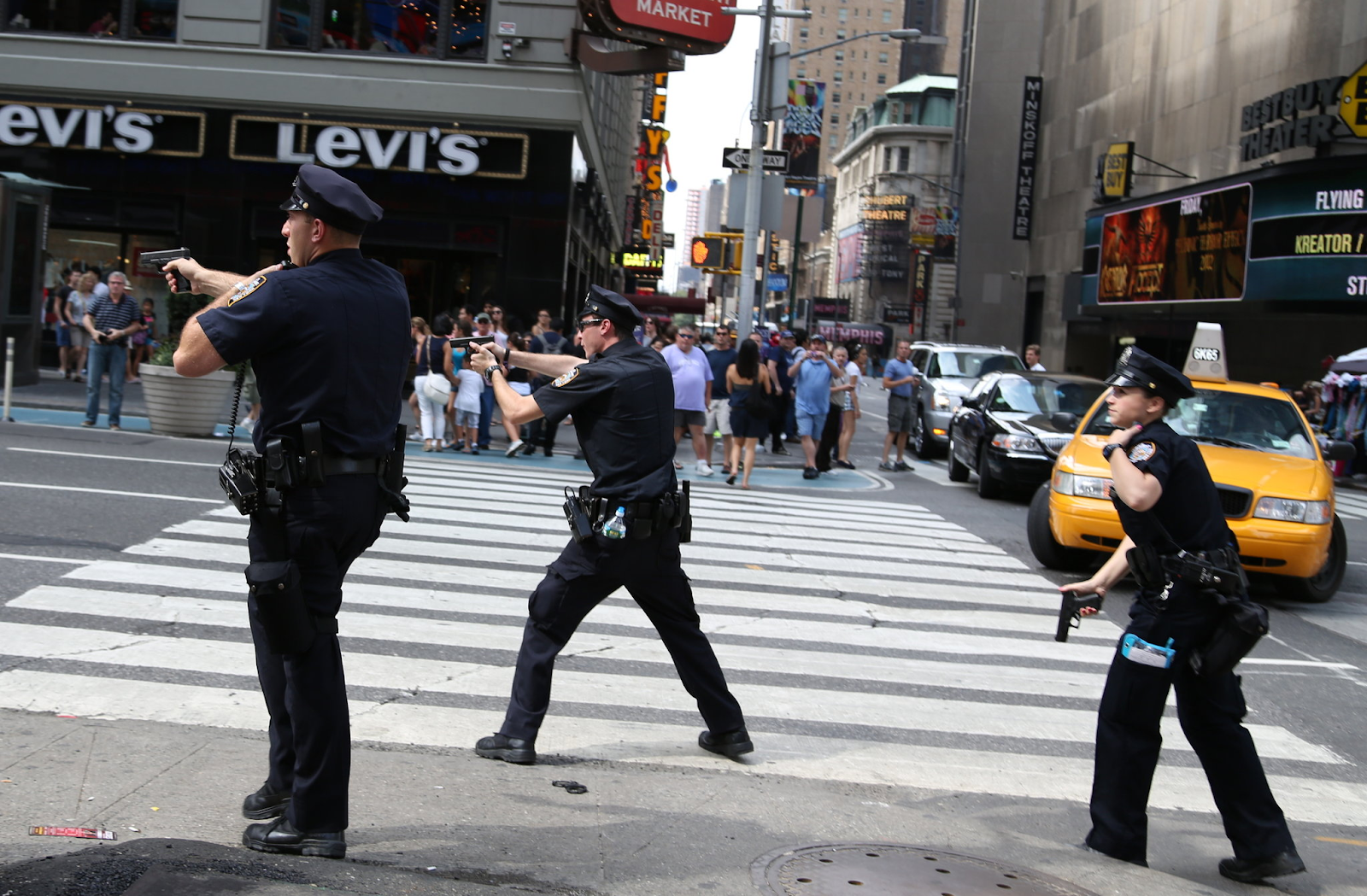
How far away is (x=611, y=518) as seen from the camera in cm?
511

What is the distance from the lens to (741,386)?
16.1 metres

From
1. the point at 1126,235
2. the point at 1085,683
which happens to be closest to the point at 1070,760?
the point at 1085,683

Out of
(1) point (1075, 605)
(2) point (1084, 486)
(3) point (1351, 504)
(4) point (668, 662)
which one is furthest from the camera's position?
(3) point (1351, 504)

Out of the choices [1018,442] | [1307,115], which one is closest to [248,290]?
[1018,442]

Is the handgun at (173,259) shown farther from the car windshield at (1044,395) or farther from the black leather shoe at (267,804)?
the car windshield at (1044,395)

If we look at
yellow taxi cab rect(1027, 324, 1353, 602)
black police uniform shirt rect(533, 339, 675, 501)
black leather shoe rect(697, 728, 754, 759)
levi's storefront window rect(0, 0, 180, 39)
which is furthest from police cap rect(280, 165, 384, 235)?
levi's storefront window rect(0, 0, 180, 39)

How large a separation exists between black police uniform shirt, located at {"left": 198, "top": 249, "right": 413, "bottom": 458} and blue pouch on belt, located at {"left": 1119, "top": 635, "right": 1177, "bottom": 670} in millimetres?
2657

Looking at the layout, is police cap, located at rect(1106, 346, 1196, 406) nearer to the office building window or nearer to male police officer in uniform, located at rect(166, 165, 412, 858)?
male police officer in uniform, located at rect(166, 165, 412, 858)

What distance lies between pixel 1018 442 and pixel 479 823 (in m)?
12.4

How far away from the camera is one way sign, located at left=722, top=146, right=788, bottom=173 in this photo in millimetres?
22188

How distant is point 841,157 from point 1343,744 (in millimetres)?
145662

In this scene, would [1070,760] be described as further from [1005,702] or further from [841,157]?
[841,157]

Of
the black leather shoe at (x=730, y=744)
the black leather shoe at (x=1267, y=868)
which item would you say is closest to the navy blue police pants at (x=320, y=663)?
the black leather shoe at (x=730, y=744)

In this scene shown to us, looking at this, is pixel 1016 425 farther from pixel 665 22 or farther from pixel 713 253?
pixel 665 22
